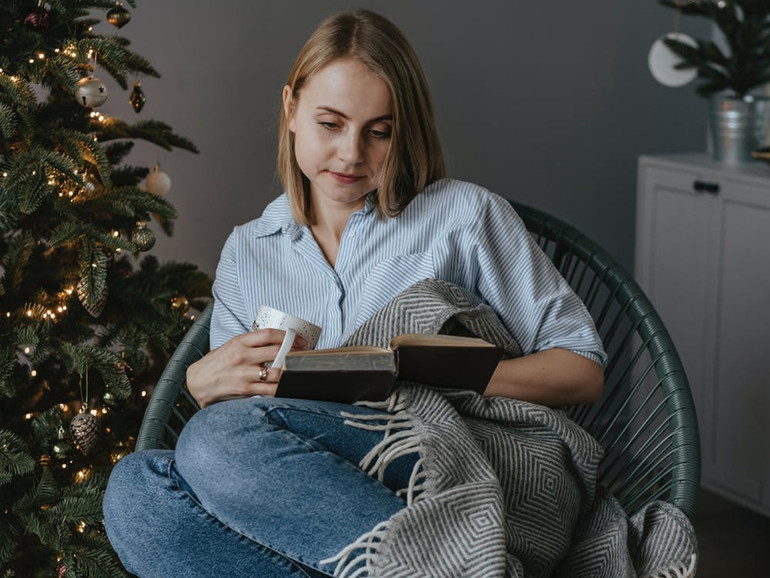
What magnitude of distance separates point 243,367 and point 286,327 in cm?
9

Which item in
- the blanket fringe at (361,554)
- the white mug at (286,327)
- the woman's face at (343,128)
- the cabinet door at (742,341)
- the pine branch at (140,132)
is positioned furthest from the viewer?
the cabinet door at (742,341)

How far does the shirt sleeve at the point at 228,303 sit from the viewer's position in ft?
5.25

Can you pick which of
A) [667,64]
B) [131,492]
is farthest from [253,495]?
[667,64]

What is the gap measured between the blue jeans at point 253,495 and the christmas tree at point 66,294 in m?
0.33

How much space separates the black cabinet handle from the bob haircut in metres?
1.04

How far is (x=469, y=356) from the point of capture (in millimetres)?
1251

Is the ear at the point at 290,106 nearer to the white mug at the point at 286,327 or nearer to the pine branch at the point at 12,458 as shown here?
the white mug at the point at 286,327

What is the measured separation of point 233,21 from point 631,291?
111cm

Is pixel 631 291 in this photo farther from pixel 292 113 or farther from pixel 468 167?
pixel 468 167

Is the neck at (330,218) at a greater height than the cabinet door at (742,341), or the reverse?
the neck at (330,218)

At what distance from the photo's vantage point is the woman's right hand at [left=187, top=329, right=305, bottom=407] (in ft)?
4.47

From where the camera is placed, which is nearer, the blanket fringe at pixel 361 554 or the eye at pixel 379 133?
the blanket fringe at pixel 361 554

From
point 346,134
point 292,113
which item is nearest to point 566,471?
point 346,134

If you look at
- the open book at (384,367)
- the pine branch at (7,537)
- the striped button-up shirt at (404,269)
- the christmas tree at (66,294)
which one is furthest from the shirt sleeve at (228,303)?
the pine branch at (7,537)
